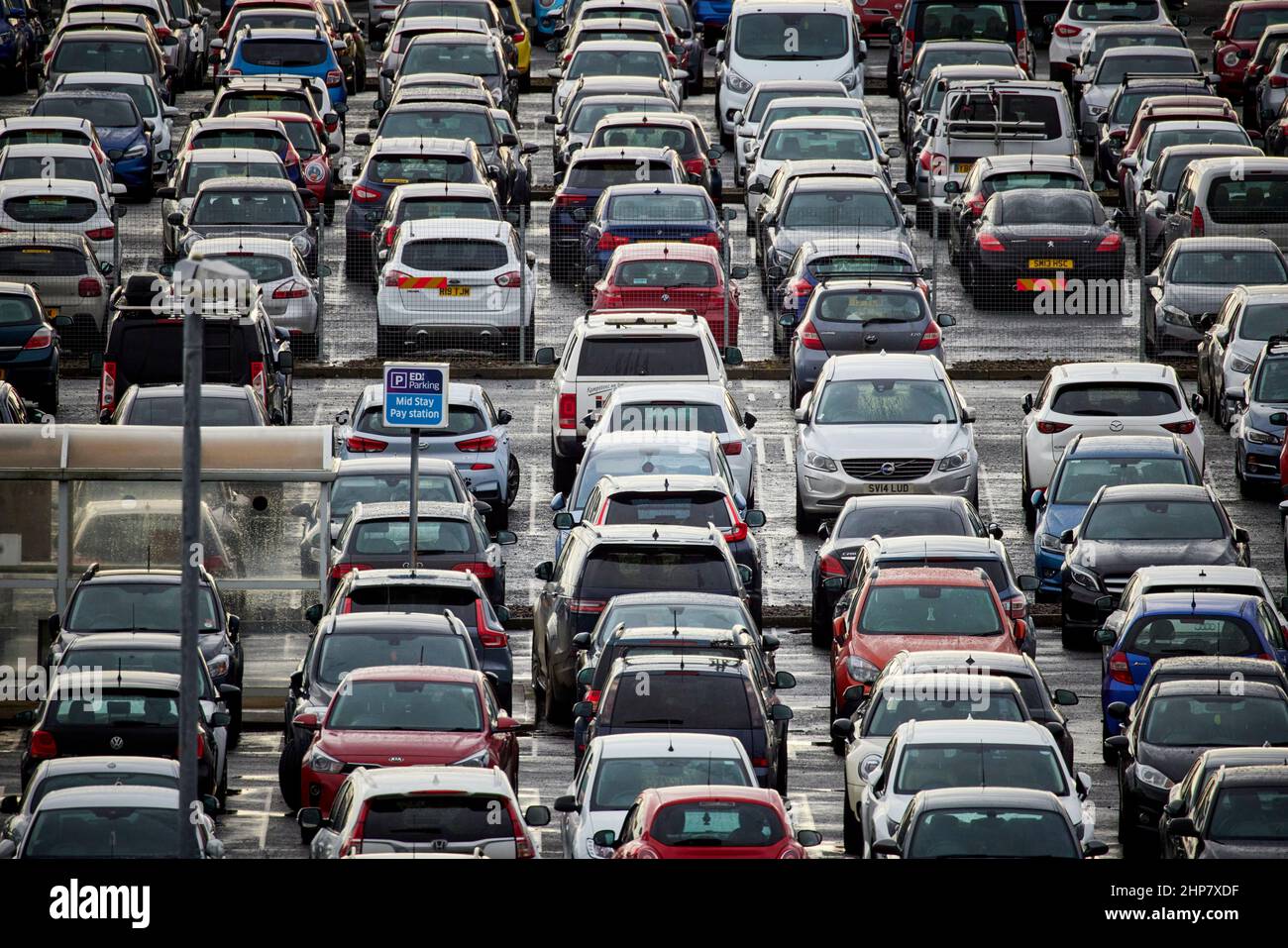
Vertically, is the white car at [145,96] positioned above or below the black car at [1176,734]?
below

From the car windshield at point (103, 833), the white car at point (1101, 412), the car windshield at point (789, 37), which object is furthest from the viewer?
the car windshield at point (789, 37)

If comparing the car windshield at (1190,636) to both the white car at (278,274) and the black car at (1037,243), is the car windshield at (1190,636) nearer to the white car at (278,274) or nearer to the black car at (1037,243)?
the black car at (1037,243)

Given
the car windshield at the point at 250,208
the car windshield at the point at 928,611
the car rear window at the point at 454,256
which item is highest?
the car windshield at the point at 928,611

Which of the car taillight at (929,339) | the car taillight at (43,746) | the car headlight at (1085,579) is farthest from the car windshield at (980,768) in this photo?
the car taillight at (929,339)

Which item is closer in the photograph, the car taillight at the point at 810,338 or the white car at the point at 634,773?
the white car at the point at 634,773

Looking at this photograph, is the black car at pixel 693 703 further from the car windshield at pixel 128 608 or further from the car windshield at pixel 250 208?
the car windshield at pixel 250 208

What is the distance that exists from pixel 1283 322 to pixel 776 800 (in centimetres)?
1645

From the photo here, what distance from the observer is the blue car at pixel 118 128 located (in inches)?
1804

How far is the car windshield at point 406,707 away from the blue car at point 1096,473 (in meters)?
8.57

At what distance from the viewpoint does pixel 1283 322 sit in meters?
34.8

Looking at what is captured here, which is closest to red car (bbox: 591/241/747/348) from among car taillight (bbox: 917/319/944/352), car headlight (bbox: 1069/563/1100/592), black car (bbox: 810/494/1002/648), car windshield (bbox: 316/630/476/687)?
car taillight (bbox: 917/319/944/352)

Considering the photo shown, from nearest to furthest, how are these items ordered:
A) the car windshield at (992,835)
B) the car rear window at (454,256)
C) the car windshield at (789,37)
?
the car windshield at (992,835)
the car rear window at (454,256)
the car windshield at (789,37)

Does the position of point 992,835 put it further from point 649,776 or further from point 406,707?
point 406,707

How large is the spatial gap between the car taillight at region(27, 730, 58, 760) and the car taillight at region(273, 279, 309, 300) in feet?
47.1
